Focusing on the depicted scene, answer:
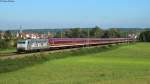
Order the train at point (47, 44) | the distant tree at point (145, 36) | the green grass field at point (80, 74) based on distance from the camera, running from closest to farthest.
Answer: the green grass field at point (80, 74)
the train at point (47, 44)
the distant tree at point (145, 36)

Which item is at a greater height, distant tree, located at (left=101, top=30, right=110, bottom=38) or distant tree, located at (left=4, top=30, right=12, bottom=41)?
distant tree, located at (left=4, top=30, right=12, bottom=41)

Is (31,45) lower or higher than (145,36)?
higher

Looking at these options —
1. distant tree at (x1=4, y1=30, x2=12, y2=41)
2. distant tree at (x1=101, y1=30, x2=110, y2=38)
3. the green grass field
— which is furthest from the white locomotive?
distant tree at (x1=101, y1=30, x2=110, y2=38)

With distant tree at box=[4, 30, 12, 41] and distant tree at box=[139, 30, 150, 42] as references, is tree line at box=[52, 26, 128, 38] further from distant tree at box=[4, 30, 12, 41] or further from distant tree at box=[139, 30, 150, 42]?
distant tree at box=[4, 30, 12, 41]

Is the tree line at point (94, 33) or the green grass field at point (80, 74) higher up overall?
the tree line at point (94, 33)

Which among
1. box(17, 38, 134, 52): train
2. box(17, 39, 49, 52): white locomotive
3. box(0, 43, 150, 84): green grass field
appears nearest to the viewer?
box(0, 43, 150, 84): green grass field

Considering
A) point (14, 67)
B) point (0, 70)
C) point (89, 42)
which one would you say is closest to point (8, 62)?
point (14, 67)

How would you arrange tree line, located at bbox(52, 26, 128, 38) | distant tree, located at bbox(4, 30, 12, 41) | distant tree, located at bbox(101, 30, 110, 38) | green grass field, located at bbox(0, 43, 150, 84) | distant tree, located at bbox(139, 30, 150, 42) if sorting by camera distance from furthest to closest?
distant tree, located at bbox(101, 30, 110, 38) < distant tree, located at bbox(139, 30, 150, 42) < tree line, located at bbox(52, 26, 128, 38) < distant tree, located at bbox(4, 30, 12, 41) < green grass field, located at bbox(0, 43, 150, 84)

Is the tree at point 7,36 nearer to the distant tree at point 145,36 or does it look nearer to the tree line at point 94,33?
the tree line at point 94,33

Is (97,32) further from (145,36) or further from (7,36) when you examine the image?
(7,36)

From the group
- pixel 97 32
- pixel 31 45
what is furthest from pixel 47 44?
pixel 97 32

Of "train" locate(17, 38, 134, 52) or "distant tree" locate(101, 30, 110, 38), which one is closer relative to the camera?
"train" locate(17, 38, 134, 52)

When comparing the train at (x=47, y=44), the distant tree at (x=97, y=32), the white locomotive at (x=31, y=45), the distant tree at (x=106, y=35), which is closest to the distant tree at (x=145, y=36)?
the distant tree at (x=106, y=35)

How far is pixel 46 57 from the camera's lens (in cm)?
5206
